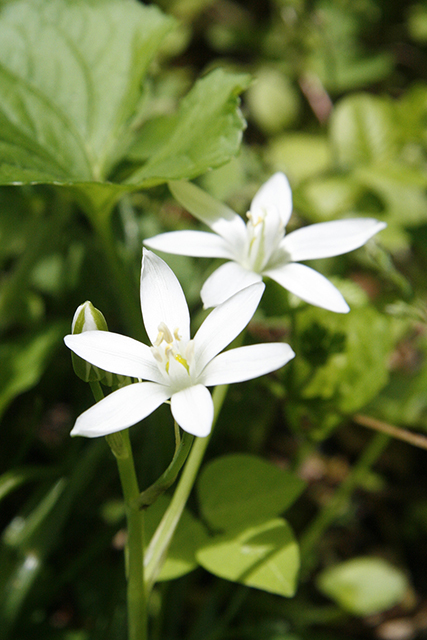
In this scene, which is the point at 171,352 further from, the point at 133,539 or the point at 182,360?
the point at 133,539

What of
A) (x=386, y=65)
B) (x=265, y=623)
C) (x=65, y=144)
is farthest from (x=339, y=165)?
(x=265, y=623)

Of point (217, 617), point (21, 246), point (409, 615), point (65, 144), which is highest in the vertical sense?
point (65, 144)

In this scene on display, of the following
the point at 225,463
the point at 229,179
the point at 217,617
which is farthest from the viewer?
the point at 229,179

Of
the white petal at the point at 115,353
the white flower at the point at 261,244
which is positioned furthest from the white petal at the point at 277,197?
the white petal at the point at 115,353

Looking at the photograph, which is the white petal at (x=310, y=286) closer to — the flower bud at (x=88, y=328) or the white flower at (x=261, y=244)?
the white flower at (x=261, y=244)

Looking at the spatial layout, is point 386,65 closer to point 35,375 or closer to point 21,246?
point 21,246

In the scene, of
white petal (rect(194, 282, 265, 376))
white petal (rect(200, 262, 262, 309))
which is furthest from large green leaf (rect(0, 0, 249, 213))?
white petal (rect(194, 282, 265, 376))

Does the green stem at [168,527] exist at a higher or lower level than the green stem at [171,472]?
lower
